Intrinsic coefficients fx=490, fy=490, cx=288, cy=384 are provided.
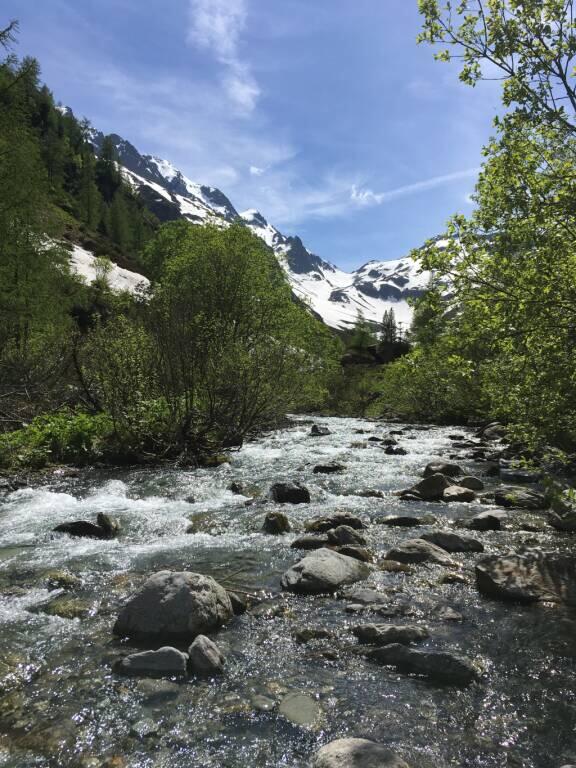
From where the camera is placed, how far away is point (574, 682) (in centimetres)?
432

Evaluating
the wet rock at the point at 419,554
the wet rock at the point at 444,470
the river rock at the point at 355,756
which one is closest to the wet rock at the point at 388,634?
the river rock at the point at 355,756

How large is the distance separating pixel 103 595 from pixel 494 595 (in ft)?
15.8

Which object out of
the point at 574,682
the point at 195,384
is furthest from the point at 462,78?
the point at 195,384

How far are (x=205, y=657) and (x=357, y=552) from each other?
3.53 m

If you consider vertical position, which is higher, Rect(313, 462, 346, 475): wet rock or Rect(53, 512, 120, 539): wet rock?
Rect(313, 462, 346, 475): wet rock

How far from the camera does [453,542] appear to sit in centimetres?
787

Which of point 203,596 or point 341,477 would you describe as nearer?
point 203,596

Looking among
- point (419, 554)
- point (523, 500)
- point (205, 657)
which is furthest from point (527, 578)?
point (523, 500)

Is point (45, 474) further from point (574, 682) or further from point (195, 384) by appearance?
point (574, 682)

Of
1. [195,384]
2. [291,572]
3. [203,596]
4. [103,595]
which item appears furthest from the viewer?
[195,384]

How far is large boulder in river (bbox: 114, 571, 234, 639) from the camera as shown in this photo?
5.03 meters

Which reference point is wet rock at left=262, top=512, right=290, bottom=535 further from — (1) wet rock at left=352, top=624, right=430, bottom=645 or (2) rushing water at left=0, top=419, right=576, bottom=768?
(1) wet rock at left=352, top=624, right=430, bottom=645

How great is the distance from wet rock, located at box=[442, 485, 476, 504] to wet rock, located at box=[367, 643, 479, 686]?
700 cm

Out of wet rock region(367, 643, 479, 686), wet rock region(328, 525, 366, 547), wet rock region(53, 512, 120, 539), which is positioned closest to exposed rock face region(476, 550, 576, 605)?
wet rock region(367, 643, 479, 686)
